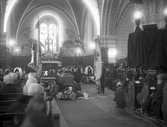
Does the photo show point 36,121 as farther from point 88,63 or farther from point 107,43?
point 88,63

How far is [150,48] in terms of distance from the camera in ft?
24.2

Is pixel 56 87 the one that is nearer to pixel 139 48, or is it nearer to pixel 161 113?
pixel 139 48

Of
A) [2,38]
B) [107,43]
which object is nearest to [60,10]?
[2,38]

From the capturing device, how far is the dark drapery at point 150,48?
7.17 m

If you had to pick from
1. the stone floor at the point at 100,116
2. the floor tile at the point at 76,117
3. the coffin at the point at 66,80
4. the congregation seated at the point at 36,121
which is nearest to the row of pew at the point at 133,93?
the stone floor at the point at 100,116

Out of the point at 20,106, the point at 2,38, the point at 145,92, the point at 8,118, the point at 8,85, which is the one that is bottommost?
the point at 145,92

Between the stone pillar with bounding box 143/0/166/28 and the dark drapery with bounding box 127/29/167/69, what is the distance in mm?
2906

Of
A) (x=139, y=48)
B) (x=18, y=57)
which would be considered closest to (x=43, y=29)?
(x=18, y=57)

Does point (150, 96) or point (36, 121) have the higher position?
point (36, 121)

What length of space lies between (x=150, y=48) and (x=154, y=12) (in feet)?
11.4

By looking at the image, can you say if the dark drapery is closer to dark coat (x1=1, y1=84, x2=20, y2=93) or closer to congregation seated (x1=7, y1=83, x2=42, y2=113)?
dark coat (x1=1, y1=84, x2=20, y2=93)

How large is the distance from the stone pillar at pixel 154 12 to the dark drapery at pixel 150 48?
9.53 ft

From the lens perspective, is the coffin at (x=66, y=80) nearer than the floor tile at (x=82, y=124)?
No

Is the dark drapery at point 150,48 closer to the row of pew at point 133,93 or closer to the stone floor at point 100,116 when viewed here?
the row of pew at point 133,93
